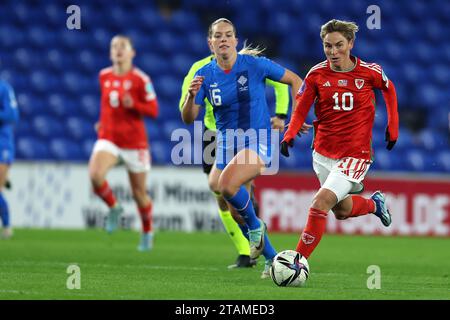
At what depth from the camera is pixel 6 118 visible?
508 inches

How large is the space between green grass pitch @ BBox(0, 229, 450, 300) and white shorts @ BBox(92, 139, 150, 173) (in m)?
0.97

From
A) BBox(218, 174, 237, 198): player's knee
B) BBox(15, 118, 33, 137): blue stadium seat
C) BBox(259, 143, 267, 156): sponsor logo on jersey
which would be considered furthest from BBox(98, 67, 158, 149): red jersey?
BBox(15, 118, 33, 137): blue stadium seat

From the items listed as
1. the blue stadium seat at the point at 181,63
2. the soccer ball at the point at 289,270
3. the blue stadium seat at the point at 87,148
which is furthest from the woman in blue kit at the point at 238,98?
the blue stadium seat at the point at 181,63

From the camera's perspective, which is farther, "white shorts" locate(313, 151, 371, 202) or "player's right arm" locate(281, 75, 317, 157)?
"player's right arm" locate(281, 75, 317, 157)

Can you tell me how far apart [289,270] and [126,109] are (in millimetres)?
5308

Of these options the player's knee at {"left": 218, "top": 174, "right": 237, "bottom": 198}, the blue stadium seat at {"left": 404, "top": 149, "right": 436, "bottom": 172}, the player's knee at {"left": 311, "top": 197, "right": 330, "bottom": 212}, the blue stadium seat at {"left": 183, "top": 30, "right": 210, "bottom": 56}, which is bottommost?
the player's knee at {"left": 311, "top": 197, "right": 330, "bottom": 212}

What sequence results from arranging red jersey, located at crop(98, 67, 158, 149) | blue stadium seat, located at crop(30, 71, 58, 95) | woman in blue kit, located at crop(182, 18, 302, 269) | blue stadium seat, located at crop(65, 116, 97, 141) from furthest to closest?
blue stadium seat, located at crop(30, 71, 58, 95) < blue stadium seat, located at crop(65, 116, 97, 141) < red jersey, located at crop(98, 67, 158, 149) < woman in blue kit, located at crop(182, 18, 302, 269)

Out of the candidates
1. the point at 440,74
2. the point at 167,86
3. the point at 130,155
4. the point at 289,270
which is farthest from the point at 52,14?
the point at 289,270

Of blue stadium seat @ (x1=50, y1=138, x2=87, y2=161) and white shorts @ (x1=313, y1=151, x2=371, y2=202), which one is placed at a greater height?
blue stadium seat @ (x1=50, y1=138, x2=87, y2=161)

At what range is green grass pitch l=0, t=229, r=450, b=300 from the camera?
263 inches

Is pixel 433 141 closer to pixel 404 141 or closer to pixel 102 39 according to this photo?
pixel 404 141

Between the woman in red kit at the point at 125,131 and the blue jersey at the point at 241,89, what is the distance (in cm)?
342

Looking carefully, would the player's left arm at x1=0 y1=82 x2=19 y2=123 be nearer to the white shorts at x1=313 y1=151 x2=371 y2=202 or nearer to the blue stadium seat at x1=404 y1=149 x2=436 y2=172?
the white shorts at x1=313 y1=151 x2=371 y2=202
